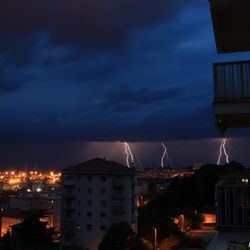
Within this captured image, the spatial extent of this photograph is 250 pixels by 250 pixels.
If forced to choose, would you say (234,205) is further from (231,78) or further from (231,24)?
(231,24)

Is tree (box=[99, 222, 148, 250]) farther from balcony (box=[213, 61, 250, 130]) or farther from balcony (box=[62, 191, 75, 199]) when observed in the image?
balcony (box=[213, 61, 250, 130])

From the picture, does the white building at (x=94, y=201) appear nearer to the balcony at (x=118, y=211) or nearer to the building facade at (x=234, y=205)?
the balcony at (x=118, y=211)

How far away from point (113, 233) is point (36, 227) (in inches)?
175

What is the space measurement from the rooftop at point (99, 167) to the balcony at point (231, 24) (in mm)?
27567

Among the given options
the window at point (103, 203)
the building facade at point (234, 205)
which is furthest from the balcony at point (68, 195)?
the building facade at point (234, 205)

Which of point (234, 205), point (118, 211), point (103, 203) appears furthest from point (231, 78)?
point (103, 203)

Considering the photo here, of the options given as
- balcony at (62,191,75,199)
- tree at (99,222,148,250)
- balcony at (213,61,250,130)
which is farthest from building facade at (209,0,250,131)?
balcony at (62,191,75,199)

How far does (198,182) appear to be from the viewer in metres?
43.3

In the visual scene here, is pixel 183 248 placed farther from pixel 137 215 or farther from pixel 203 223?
pixel 203 223

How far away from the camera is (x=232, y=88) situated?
461 centimetres

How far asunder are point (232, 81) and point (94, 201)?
28.3m

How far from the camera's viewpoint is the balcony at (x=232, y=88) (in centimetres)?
455

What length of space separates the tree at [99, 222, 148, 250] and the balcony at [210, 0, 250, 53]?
585 inches

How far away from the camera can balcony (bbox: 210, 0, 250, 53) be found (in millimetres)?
4012
